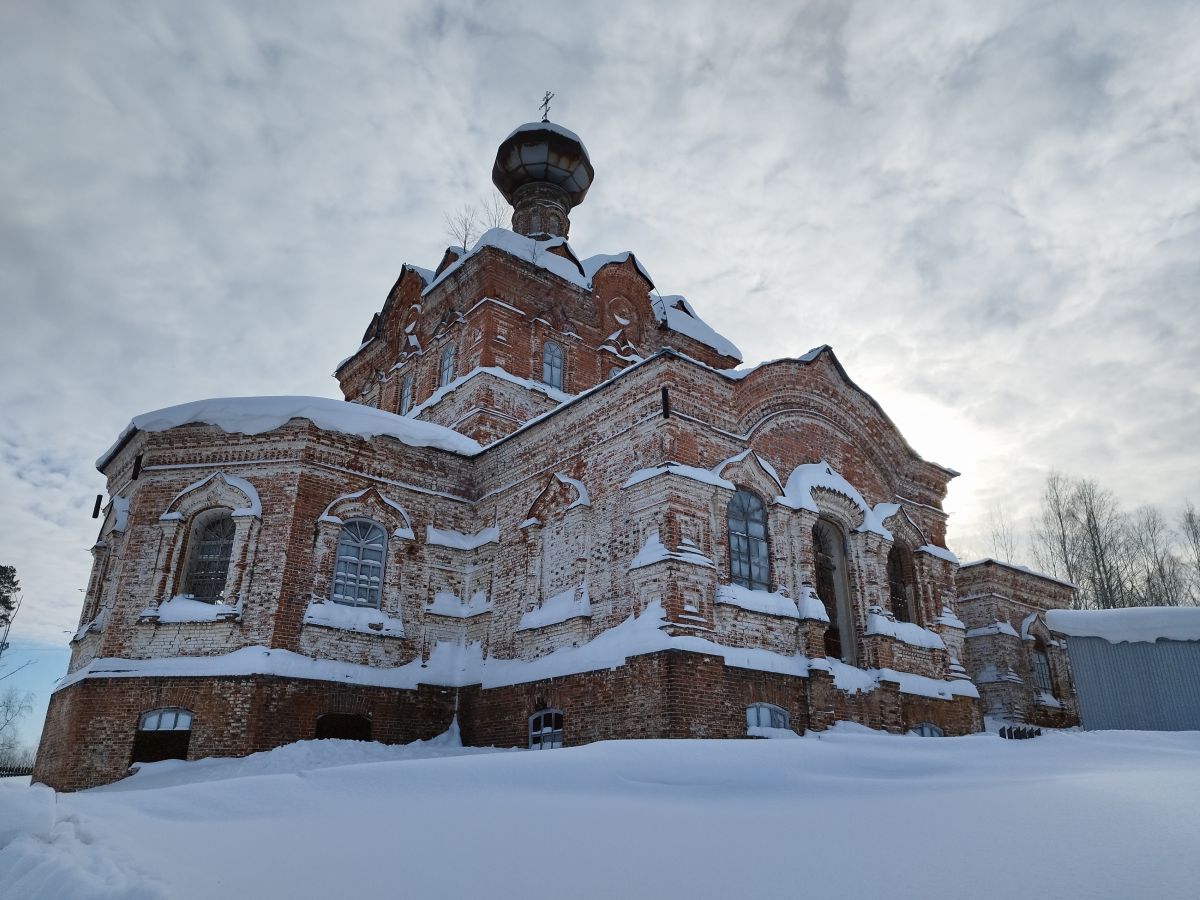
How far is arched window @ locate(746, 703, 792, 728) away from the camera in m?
10.1

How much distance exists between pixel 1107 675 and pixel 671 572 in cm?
739

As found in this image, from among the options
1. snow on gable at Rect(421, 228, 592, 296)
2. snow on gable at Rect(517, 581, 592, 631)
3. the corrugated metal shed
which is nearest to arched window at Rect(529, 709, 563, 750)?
snow on gable at Rect(517, 581, 592, 631)

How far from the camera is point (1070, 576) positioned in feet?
98.3

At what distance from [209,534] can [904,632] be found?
10.8 meters

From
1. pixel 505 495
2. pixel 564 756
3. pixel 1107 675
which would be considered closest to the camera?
pixel 564 756

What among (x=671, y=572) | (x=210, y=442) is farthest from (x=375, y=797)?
(x=210, y=442)

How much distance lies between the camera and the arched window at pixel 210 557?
12086 millimetres

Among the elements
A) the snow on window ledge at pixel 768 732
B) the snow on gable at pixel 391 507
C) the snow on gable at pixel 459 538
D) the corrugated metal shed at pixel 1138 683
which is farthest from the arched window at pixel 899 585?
the snow on gable at pixel 391 507

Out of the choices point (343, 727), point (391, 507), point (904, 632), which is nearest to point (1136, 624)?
point (904, 632)

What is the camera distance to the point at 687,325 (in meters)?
21.0

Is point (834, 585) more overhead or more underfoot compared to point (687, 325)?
more underfoot

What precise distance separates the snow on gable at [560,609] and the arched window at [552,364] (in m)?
6.75

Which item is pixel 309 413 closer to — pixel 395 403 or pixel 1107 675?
pixel 395 403

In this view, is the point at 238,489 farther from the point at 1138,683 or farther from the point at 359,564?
the point at 1138,683
